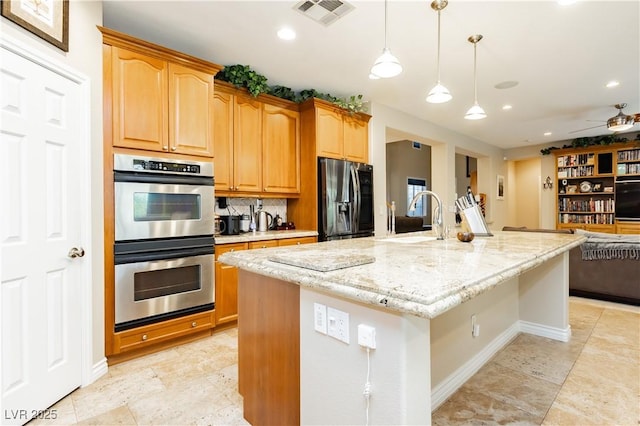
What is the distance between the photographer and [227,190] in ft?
11.1

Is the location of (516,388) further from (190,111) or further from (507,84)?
(507,84)

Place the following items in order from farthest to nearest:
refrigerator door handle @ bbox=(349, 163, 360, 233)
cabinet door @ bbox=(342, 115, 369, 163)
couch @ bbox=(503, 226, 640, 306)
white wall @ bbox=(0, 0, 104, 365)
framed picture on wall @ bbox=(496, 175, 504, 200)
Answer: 1. framed picture on wall @ bbox=(496, 175, 504, 200)
2. cabinet door @ bbox=(342, 115, 369, 163)
3. refrigerator door handle @ bbox=(349, 163, 360, 233)
4. couch @ bbox=(503, 226, 640, 306)
5. white wall @ bbox=(0, 0, 104, 365)

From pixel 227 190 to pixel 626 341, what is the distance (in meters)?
3.94

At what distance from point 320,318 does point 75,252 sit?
181 centimetres

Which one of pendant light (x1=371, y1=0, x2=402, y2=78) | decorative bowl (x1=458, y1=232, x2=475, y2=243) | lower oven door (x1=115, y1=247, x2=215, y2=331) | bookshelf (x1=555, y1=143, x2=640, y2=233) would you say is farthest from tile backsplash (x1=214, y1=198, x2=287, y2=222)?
bookshelf (x1=555, y1=143, x2=640, y2=233)

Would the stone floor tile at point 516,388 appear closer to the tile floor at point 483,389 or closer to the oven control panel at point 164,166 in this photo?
the tile floor at point 483,389

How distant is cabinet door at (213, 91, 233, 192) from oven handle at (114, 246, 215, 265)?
2.43ft

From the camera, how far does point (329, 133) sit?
4020mm

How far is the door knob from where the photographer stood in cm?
207

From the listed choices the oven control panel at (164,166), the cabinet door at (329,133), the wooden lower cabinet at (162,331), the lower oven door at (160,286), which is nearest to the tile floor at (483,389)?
the wooden lower cabinet at (162,331)

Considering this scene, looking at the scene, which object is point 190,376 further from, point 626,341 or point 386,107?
point 386,107

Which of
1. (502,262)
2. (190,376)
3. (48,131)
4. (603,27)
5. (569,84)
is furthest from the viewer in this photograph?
(569,84)

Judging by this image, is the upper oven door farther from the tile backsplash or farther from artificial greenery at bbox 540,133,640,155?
artificial greenery at bbox 540,133,640,155

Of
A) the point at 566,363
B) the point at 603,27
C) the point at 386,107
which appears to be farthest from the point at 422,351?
the point at 386,107
